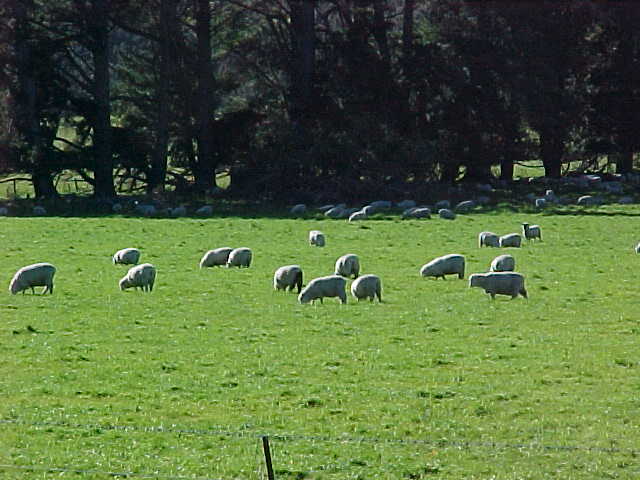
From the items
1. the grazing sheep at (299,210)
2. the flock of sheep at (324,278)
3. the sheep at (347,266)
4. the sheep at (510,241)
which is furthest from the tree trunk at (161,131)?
the sheep at (347,266)

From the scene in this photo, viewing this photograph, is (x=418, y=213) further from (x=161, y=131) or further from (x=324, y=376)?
(x=324, y=376)

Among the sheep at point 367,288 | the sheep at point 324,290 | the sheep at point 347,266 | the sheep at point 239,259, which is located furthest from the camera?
the sheep at point 239,259

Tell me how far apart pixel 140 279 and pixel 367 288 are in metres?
4.90

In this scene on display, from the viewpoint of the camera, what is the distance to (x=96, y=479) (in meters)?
10.3

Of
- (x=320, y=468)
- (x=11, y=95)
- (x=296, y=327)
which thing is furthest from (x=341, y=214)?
(x=320, y=468)

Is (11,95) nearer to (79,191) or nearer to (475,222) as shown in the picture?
(79,191)

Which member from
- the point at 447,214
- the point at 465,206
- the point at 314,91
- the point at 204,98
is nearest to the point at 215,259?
the point at 447,214

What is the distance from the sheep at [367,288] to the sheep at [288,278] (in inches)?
64.5

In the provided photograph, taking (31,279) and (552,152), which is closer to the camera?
(31,279)

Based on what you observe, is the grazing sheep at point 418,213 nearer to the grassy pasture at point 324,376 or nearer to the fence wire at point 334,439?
the grassy pasture at point 324,376

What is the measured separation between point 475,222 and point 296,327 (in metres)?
21.2

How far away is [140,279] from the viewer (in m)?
23.3

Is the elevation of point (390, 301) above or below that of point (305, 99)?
below

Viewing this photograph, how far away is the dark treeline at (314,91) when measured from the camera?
1993 inches
